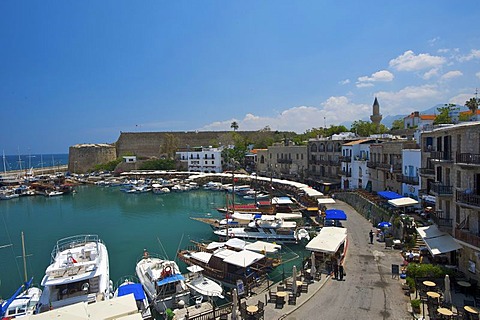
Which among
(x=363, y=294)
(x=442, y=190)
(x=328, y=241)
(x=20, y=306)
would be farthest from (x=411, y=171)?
(x=20, y=306)

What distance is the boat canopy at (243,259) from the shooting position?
1845 cm

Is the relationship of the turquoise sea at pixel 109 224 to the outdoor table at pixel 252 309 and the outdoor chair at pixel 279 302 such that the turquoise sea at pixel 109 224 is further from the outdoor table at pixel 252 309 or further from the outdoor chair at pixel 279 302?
the outdoor table at pixel 252 309

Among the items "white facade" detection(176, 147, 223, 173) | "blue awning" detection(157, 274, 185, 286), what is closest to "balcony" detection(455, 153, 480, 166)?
"blue awning" detection(157, 274, 185, 286)

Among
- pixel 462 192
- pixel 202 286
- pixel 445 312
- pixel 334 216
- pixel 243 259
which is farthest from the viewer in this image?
pixel 334 216

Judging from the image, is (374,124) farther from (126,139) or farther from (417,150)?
(126,139)

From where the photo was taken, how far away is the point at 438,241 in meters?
17.3

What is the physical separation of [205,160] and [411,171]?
57723 millimetres

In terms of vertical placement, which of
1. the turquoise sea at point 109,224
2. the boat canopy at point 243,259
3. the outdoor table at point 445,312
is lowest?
the turquoise sea at point 109,224

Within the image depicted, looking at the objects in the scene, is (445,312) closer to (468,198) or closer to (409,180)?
(468,198)

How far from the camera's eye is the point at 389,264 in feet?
60.7

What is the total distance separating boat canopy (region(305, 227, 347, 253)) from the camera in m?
19.1

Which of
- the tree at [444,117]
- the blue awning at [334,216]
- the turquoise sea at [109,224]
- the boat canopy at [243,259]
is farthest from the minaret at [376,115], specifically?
the boat canopy at [243,259]

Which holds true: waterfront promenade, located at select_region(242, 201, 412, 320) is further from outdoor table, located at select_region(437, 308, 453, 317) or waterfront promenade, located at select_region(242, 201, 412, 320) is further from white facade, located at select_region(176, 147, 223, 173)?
white facade, located at select_region(176, 147, 223, 173)

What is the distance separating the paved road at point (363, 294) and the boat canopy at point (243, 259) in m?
4.57
